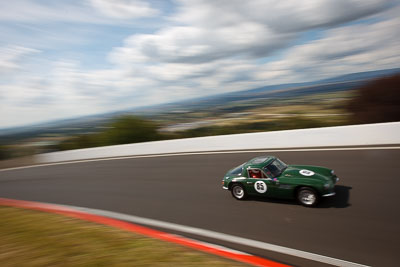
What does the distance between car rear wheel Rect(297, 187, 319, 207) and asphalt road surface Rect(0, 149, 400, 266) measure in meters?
0.16

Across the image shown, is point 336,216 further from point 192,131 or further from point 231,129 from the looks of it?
point 192,131

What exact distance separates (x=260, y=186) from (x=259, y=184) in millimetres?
57

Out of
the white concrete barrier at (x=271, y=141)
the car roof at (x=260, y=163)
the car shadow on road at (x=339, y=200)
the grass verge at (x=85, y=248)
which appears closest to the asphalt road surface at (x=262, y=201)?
the car shadow on road at (x=339, y=200)

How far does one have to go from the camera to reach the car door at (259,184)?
248 inches

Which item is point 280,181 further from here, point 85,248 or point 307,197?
point 85,248

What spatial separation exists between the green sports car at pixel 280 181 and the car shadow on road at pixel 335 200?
25cm

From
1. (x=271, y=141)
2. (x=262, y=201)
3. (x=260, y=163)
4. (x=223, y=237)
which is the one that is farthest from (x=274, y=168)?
(x=271, y=141)

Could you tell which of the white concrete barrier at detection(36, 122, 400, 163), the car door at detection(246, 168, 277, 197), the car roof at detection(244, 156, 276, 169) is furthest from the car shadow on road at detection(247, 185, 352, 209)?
the white concrete barrier at detection(36, 122, 400, 163)

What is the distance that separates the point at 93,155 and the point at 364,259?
17203 millimetres

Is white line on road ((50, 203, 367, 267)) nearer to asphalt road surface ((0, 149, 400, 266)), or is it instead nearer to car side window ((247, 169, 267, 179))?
asphalt road surface ((0, 149, 400, 266))

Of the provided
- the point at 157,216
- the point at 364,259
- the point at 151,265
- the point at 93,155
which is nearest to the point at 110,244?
the point at 151,265

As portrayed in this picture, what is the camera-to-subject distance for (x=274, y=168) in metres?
6.64

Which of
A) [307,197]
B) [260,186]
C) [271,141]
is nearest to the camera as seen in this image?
[307,197]

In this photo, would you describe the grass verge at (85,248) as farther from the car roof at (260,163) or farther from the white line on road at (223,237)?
the car roof at (260,163)
